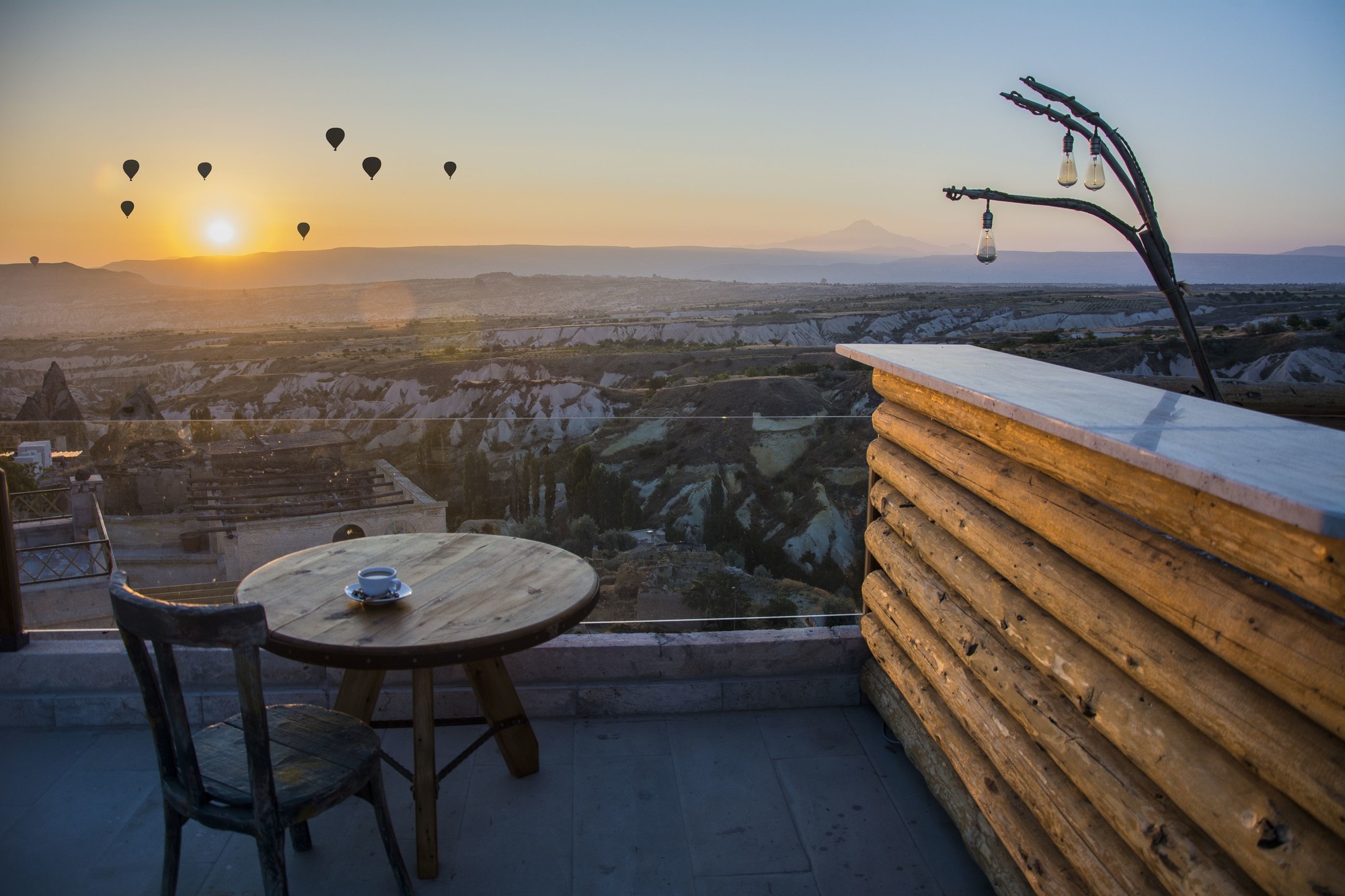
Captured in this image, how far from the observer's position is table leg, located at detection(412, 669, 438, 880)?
8.70 feet

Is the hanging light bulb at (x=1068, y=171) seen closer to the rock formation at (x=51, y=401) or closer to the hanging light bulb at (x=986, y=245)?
the hanging light bulb at (x=986, y=245)

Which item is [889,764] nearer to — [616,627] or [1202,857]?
[616,627]

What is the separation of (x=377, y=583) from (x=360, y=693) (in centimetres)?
63

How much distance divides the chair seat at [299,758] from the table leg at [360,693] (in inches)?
16.4

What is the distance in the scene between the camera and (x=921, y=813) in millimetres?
3035

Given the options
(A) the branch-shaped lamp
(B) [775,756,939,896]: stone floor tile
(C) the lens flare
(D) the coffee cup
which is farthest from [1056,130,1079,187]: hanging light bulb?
(C) the lens flare

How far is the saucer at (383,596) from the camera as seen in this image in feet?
8.59

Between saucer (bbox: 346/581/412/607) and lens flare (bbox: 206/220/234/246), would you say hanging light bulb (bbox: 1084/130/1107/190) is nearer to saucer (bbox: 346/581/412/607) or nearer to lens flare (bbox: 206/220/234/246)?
saucer (bbox: 346/581/412/607)

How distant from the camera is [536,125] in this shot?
85938mm

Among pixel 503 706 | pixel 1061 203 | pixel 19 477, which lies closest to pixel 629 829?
pixel 503 706

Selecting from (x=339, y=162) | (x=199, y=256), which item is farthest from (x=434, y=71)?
(x=199, y=256)

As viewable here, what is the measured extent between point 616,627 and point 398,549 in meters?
1.16

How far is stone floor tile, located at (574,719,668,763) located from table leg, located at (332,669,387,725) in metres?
0.83

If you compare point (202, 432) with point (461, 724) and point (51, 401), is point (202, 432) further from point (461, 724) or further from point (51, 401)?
point (51, 401)
